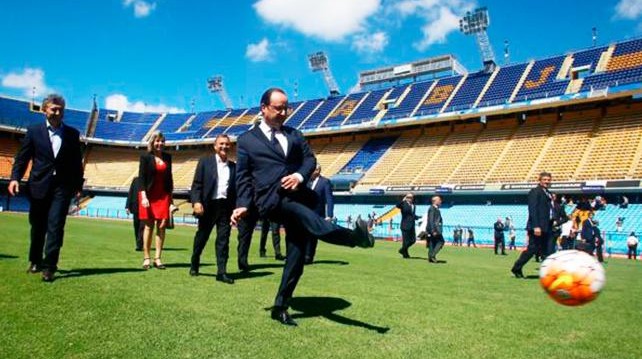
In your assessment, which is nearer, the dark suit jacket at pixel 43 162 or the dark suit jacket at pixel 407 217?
the dark suit jacket at pixel 43 162

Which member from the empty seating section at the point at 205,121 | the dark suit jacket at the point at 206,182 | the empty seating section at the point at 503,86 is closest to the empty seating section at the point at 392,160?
the empty seating section at the point at 503,86

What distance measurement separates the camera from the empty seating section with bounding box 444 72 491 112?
129 ft

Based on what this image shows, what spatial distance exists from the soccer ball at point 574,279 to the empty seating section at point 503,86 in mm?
35159

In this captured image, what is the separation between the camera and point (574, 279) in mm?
3883

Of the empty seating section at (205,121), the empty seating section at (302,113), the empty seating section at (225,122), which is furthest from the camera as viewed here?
the empty seating section at (205,121)

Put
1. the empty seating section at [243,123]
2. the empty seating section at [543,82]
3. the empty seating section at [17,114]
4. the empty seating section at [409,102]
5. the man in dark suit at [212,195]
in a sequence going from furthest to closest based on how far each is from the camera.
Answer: the empty seating section at [17,114] < the empty seating section at [243,123] < the empty seating section at [409,102] < the empty seating section at [543,82] < the man in dark suit at [212,195]

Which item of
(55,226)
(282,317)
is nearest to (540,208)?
(282,317)

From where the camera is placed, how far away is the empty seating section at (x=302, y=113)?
169ft

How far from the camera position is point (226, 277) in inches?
246

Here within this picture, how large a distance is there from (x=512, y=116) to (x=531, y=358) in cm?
3824

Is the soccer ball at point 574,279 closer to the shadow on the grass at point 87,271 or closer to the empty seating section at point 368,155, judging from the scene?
the shadow on the grass at point 87,271

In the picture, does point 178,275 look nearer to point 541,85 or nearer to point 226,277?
point 226,277

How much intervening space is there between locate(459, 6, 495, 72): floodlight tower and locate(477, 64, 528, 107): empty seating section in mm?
3637

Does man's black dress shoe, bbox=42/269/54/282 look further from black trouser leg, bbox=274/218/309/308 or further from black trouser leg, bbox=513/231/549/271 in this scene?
black trouser leg, bbox=513/231/549/271
